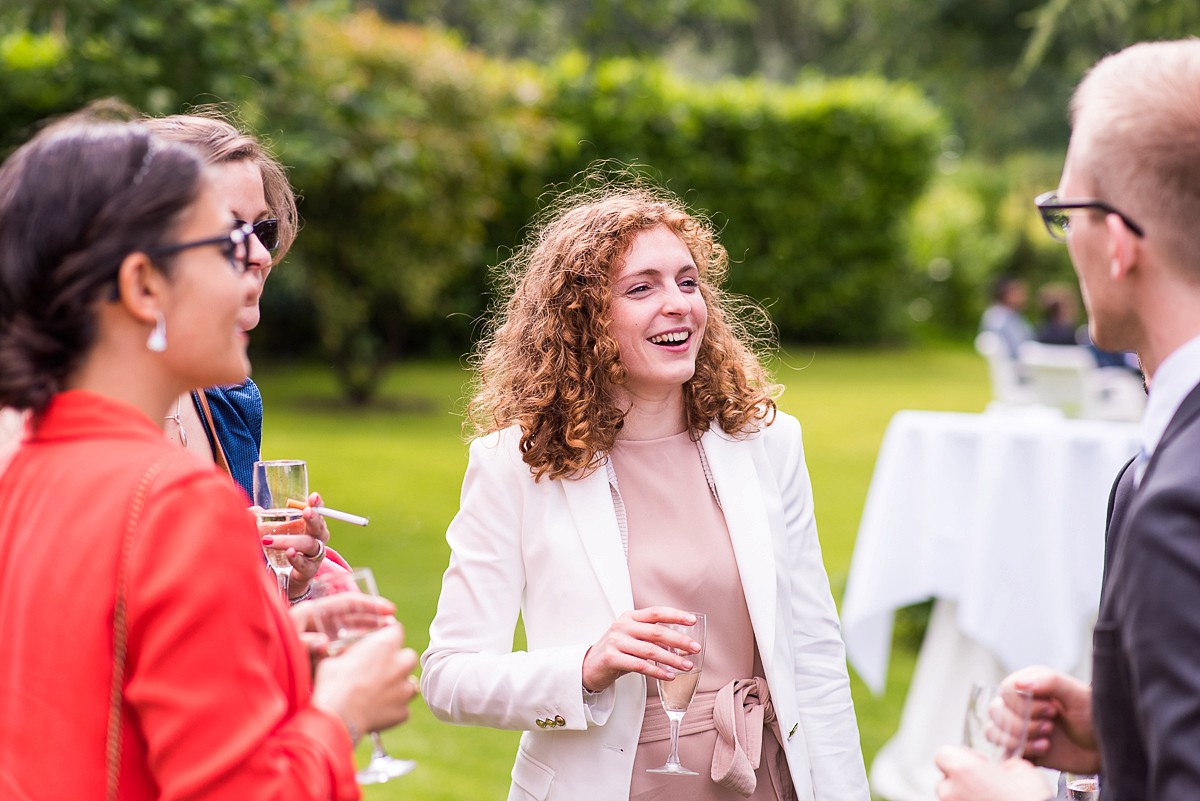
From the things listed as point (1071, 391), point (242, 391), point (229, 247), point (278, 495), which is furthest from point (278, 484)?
point (1071, 391)

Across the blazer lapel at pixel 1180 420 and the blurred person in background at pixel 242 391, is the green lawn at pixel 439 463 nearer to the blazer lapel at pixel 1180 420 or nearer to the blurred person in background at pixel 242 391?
the blurred person in background at pixel 242 391

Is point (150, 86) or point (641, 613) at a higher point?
point (150, 86)

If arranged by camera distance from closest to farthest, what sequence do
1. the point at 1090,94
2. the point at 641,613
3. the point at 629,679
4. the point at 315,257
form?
1. the point at 1090,94
2. the point at 641,613
3. the point at 629,679
4. the point at 315,257

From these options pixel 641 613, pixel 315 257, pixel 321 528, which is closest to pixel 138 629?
pixel 321 528

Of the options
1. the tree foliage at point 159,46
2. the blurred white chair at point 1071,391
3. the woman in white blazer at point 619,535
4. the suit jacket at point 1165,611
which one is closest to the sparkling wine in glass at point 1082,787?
the suit jacket at point 1165,611

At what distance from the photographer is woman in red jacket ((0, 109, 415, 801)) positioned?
1475 mm

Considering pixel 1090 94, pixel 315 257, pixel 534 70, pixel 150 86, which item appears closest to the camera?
pixel 1090 94

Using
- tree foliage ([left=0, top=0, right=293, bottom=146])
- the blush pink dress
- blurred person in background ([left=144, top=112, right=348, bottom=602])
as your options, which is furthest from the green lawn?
tree foliage ([left=0, top=0, right=293, bottom=146])

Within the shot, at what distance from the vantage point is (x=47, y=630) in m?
1.49

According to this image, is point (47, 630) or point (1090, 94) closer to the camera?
point (47, 630)

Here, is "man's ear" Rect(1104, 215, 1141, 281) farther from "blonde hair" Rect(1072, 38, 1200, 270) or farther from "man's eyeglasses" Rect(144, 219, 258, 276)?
"man's eyeglasses" Rect(144, 219, 258, 276)

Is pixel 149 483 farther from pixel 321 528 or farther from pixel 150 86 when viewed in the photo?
pixel 150 86

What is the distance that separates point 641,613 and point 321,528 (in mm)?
642

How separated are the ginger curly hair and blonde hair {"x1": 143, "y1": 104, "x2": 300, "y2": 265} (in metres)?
0.60
